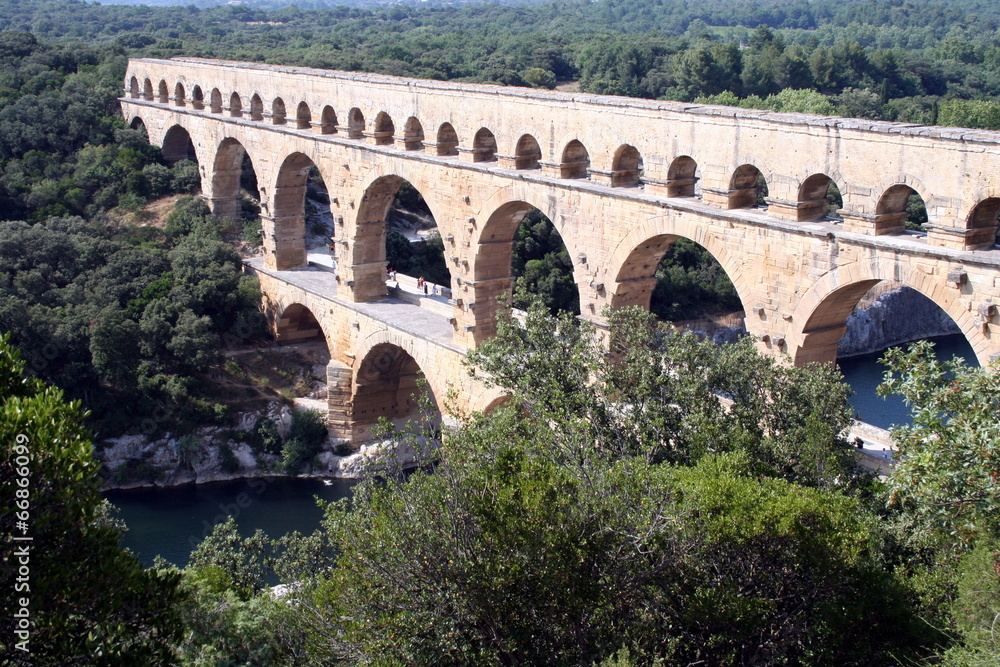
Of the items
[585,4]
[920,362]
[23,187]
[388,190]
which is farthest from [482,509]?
[585,4]

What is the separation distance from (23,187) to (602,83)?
24.5 metres

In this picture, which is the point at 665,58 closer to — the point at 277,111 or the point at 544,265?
the point at 544,265

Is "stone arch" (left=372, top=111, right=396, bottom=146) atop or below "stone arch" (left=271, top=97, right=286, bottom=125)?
below

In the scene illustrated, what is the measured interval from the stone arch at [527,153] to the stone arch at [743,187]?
4.04m

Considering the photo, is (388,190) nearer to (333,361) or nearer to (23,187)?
(333,361)

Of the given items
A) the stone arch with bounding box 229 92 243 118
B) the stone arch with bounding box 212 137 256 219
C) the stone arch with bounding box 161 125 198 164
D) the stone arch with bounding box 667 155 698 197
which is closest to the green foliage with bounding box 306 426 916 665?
the stone arch with bounding box 667 155 698 197

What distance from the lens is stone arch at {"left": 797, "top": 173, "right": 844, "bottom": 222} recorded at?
12.7 meters

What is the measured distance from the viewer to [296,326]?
24797 millimetres

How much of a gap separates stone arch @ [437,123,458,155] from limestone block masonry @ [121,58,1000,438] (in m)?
0.03

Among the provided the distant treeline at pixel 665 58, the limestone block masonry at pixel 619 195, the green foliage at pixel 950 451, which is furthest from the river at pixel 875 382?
the green foliage at pixel 950 451

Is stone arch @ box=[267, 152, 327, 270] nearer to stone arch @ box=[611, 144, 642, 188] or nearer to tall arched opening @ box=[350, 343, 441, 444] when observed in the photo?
tall arched opening @ box=[350, 343, 441, 444]

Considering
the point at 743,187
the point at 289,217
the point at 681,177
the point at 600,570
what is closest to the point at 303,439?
the point at 289,217

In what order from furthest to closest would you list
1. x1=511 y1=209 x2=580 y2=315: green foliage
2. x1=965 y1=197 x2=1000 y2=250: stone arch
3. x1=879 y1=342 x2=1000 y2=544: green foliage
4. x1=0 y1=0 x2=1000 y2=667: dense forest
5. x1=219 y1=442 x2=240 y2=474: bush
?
1. x1=511 y1=209 x2=580 y2=315: green foliage
2. x1=219 y1=442 x2=240 y2=474: bush
3. x1=965 y1=197 x2=1000 y2=250: stone arch
4. x1=879 y1=342 x2=1000 y2=544: green foliage
5. x1=0 y1=0 x2=1000 y2=667: dense forest

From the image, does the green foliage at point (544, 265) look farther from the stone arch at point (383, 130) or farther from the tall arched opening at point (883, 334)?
the stone arch at point (383, 130)
